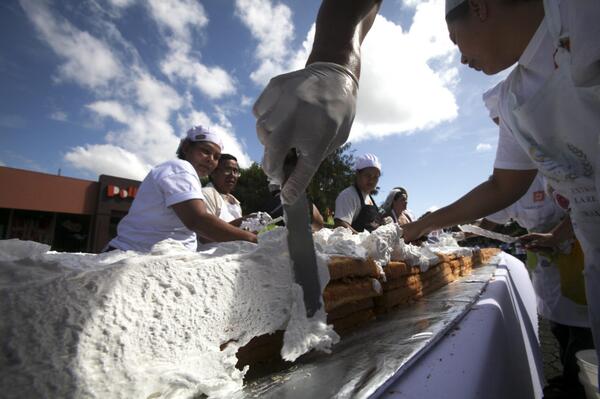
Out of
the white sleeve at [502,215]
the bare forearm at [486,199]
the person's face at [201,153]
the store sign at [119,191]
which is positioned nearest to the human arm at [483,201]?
the bare forearm at [486,199]

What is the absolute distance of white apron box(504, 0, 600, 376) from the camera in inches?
40.3

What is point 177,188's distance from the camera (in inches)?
81.8

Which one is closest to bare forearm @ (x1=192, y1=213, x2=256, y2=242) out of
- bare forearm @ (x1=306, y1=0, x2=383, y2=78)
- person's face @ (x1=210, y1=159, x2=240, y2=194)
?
bare forearm @ (x1=306, y1=0, x2=383, y2=78)

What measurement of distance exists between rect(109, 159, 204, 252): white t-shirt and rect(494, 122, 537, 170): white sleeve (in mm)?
1967

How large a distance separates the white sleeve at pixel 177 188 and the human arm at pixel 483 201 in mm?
1514

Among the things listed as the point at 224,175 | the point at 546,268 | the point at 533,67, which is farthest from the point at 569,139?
the point at 224,175

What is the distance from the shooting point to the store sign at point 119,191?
14.2 m

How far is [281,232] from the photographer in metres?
0.96

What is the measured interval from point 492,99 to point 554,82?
693 mm

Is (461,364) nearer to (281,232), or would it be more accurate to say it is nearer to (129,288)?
(281,232)

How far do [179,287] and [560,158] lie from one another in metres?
1.43

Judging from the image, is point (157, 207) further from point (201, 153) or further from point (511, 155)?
point (511, 155)

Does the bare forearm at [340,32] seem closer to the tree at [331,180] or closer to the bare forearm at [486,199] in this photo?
the bare forearm at [486,199]

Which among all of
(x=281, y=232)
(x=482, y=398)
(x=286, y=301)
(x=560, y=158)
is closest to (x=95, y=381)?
(x=286, y=301)
